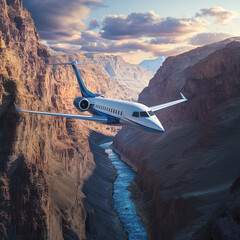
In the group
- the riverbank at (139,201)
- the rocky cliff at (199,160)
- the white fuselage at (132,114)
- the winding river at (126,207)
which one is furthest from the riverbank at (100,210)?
the white fuselage at (132,114)

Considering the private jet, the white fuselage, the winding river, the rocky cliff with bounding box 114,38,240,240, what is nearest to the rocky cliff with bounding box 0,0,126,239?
the winding river

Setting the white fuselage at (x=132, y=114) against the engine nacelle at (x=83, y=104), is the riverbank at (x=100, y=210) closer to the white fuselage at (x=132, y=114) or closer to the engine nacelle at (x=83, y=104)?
the engine nacelle at (x=83, y=104)

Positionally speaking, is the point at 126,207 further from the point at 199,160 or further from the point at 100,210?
the point at 199,160

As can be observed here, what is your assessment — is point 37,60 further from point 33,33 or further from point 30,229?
point 30,229

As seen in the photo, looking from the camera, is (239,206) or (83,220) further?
(83,220)

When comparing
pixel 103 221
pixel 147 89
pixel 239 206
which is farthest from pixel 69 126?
pixel 147 89

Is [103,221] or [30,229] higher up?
[30,229]
